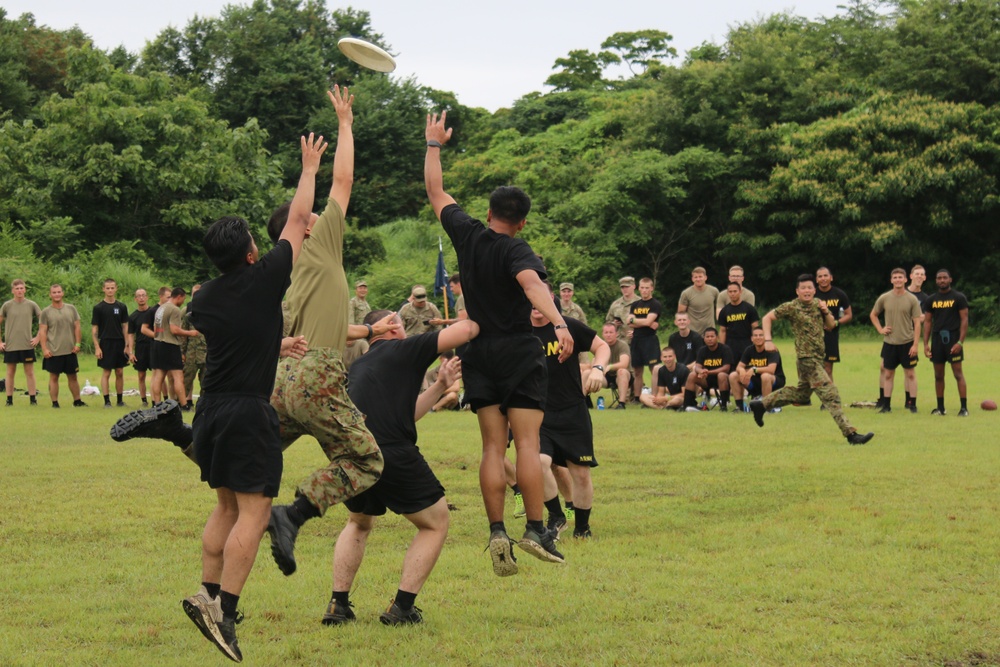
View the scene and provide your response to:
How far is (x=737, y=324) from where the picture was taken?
766 inches

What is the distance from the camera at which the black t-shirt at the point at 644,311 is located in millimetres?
20422

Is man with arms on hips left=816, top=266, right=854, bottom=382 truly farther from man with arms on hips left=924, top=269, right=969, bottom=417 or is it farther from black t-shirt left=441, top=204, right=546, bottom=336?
black t-shirt left=441, top=204, right=546, bottom=336

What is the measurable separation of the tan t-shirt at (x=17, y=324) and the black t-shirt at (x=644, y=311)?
35.4ft

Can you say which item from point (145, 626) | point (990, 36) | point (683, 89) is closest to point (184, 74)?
point (683, 89)

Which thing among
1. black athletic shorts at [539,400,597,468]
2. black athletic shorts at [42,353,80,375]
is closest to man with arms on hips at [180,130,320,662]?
black athletic shorts at [539,400,597,468]

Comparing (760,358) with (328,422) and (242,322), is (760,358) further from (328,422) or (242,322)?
(242,322)

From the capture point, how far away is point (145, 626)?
6.27 m

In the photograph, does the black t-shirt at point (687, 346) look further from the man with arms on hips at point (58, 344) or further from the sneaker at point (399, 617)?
the sneaker at point (399, 617)

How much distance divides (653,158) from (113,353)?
25862 mm

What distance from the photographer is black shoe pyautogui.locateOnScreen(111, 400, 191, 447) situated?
6.00m

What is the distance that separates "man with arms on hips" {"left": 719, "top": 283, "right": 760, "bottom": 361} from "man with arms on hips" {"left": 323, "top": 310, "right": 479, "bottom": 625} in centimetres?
1350

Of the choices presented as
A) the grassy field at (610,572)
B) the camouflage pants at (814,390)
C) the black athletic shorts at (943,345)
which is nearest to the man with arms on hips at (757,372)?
the black athletic shorts at (943,345)

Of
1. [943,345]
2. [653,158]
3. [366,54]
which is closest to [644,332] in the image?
[943,345]

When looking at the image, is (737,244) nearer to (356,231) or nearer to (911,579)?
(356,231)
